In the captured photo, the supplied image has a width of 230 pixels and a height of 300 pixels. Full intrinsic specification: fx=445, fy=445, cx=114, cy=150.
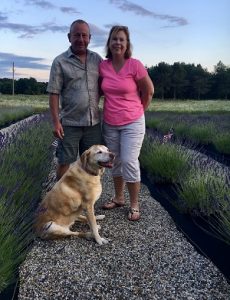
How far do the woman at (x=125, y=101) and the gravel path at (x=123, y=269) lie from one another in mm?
740

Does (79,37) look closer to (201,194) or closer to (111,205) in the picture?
(111,205)

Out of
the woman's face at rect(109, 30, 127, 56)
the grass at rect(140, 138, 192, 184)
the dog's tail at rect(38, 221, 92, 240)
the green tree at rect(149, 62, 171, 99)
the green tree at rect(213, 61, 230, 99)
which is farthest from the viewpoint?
the green tree at rect(213, 61, 230, 99)

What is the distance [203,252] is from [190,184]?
1.37 meters

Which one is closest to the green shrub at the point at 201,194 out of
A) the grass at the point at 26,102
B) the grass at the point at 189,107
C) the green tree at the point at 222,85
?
the grass at the point at 189,107

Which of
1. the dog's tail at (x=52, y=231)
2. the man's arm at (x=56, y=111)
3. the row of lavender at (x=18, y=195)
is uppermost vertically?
the man's arm at (x=56, y=111)

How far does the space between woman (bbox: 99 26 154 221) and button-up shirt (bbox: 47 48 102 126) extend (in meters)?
0.13

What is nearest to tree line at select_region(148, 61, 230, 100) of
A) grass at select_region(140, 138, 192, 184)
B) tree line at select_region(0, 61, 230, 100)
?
tree line at select_region(0, 61, 230, 100)

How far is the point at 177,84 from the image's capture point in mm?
70312

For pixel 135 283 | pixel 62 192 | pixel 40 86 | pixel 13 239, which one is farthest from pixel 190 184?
pixel 40 86

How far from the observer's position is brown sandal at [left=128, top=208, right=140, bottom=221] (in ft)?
16.8

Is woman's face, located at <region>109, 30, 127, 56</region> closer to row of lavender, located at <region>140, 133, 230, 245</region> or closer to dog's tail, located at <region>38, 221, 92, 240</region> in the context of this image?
row of lavender, located at <region>140, 133, 230, 245</region>

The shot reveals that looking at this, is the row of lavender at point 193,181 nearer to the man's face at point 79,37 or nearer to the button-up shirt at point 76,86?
the button-up shirt at point 76,86

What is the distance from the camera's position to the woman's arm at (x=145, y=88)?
4.83 m

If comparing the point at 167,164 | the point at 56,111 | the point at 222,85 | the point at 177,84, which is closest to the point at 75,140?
the point at 56,111
